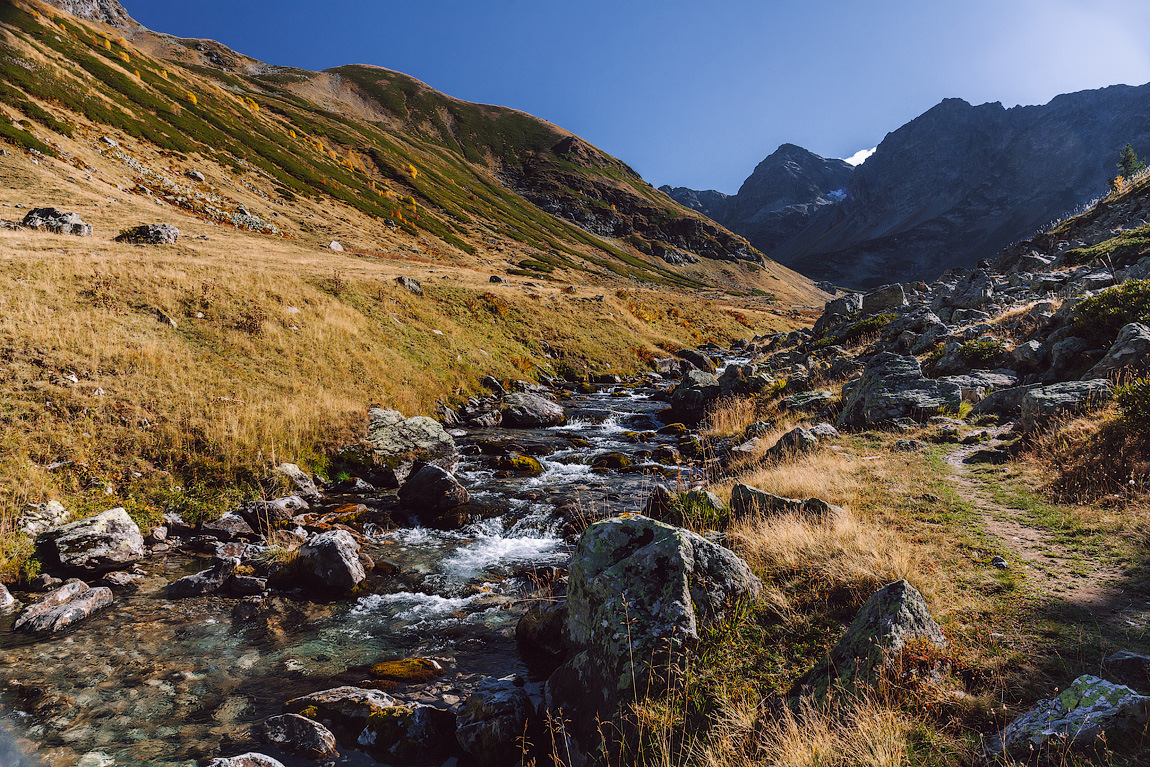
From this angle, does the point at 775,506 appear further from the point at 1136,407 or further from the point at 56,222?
the point at 56,222

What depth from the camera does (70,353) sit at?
1370cm

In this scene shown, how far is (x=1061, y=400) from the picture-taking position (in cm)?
902

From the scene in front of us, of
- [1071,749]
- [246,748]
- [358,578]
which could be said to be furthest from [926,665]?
[358,578]

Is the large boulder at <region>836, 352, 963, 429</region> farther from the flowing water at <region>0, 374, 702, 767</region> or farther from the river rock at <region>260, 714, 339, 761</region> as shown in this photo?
the river rock at <region>260, 714, 339, 761</region>

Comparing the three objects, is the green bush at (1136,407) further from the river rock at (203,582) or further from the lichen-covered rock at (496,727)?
the river rock at (203,582)

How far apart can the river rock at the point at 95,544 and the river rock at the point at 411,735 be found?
7380mm

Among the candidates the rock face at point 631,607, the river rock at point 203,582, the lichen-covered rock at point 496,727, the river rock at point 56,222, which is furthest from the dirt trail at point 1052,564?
the river rock at point 56,222

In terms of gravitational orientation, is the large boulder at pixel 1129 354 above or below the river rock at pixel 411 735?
above

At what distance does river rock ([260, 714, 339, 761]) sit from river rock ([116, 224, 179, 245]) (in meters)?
35.1

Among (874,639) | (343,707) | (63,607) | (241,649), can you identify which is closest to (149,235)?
(63,607)

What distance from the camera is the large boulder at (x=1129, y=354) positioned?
360 inches

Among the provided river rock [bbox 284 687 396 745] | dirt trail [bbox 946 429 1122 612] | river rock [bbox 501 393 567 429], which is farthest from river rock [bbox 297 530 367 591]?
river rock [bbox 501 393 567 429]

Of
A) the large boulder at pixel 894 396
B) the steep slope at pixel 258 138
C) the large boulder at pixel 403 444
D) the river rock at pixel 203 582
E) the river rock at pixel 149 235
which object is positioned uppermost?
the steep slope at pixel 258 138

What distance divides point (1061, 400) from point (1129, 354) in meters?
1.86
